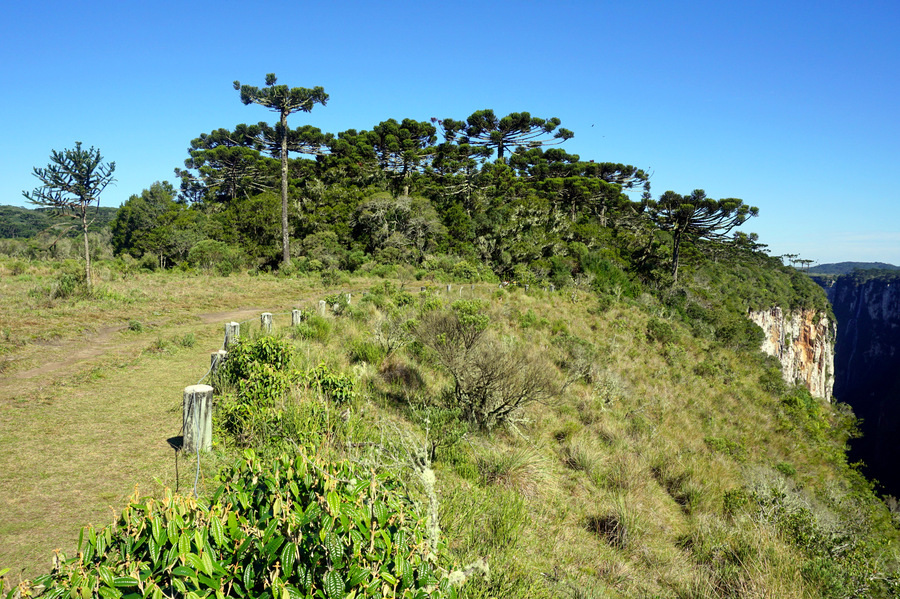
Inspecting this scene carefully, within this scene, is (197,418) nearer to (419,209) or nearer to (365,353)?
(365,353)

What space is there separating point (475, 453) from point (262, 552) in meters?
4.83

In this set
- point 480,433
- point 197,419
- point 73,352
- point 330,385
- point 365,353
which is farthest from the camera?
point 365,353

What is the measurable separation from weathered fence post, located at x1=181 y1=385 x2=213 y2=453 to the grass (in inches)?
7.8

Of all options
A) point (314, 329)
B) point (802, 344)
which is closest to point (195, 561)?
point (314, 329)

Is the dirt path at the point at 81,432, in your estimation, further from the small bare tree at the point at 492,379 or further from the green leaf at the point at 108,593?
the small bare tree at the point at 492,379

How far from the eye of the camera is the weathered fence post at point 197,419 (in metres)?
4.71

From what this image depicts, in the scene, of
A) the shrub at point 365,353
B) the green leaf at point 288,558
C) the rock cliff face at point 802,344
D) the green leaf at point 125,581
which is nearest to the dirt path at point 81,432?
the green leaf at point 125,581

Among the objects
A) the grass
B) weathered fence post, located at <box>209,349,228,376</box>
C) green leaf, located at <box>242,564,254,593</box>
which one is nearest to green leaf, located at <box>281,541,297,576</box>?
green leaf, located at <box>242,564,254,593</box>

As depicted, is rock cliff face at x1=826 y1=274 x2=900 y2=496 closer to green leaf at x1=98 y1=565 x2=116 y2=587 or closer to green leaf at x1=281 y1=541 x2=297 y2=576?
green leaf at x1=281 y1=541 x2=297 y2=576

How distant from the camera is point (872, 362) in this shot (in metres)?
82.1

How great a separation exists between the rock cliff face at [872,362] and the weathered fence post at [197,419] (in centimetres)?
5796

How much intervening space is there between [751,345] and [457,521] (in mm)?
32386

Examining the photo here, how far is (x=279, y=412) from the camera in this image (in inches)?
208

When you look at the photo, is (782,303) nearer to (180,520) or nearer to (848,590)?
(848,590)
